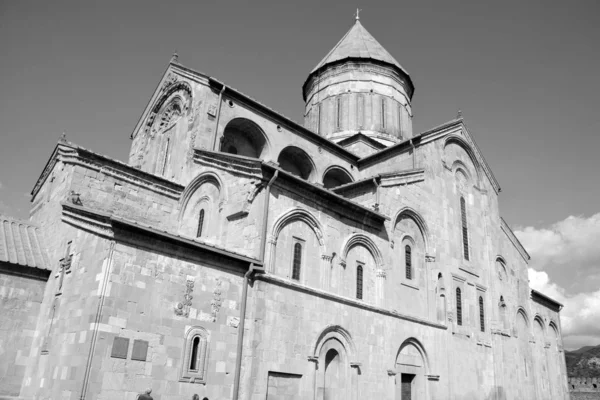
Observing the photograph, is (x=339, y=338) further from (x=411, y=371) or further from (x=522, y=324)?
(x=522, y=324)

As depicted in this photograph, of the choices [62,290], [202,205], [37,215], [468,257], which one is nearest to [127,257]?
[62,290]

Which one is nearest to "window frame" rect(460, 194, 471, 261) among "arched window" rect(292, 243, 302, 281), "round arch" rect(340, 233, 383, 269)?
"round arch" rect(340, 233, 383, 269)

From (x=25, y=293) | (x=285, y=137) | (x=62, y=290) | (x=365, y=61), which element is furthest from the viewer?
(x=365, y=61)

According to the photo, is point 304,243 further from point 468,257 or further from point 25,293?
point 468,257

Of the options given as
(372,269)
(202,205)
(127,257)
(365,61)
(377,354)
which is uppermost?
(365,61)

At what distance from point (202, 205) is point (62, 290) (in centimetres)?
555

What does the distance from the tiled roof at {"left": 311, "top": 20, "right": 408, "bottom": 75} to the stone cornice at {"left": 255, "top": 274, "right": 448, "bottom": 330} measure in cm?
Result: 1665

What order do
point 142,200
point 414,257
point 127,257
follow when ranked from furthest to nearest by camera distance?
1. point 414,257
2. point 142,200
3. point 127,257

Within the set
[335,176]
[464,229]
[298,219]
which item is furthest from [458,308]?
[298,219]

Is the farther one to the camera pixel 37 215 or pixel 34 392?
pixel 37 215

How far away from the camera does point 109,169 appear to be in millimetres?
16094

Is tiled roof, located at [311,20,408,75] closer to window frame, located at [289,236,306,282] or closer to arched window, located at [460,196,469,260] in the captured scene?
arched window, located at [460,196,469,260]

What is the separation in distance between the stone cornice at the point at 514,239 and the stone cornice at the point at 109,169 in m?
16.3

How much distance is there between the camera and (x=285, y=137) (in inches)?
837
